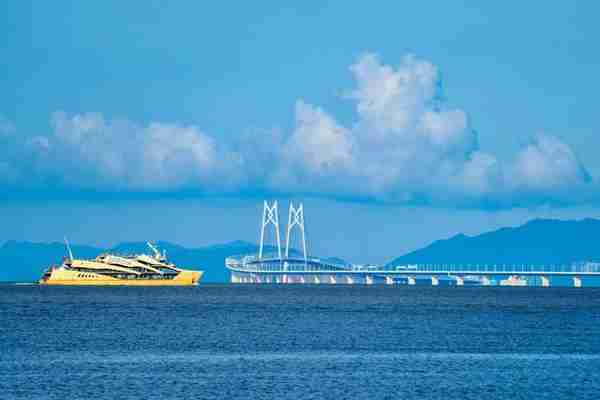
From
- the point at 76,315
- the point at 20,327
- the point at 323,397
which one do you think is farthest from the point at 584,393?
the point at 76,315

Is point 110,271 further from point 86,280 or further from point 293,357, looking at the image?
point 293,357

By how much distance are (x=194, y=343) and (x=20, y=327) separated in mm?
17801

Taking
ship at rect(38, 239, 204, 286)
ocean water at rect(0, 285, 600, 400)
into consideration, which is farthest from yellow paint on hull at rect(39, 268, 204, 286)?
ocean water at rect(0, 285, 600, 400)

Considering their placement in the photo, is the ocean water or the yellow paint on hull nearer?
the ocean water

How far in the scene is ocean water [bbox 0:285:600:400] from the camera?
143 feet

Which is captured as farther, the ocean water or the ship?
the ship

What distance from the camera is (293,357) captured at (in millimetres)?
55469

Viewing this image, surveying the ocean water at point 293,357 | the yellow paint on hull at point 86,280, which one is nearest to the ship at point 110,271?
the yellow paint on hull at point 86,280

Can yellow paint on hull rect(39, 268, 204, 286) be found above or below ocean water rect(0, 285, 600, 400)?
above

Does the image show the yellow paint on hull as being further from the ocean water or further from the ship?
the ocean water

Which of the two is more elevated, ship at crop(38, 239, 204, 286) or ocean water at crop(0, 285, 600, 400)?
ship at crop(38, 239, 204, 286)

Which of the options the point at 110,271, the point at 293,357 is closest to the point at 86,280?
the point at 110,271

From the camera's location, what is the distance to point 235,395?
41.9 metres

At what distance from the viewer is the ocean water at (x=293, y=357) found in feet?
143
